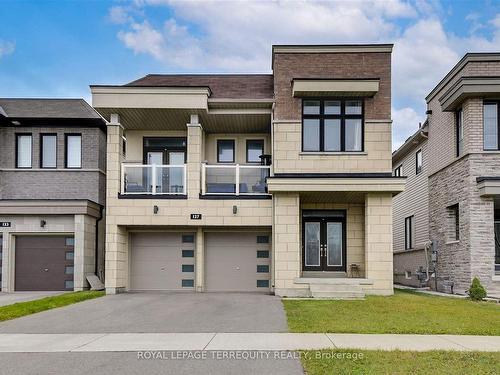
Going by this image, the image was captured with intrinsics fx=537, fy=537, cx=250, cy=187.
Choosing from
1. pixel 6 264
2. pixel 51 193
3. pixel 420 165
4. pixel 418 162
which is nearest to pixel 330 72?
pixel 420 165

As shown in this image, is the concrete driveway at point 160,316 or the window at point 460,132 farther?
the window at point 460,132

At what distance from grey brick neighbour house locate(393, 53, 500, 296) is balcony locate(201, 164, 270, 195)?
6849 mm

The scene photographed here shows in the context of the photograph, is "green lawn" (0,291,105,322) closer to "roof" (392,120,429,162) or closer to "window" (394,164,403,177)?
"roof" (392,120,429,162)

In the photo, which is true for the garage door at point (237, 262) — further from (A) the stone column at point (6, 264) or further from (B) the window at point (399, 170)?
(B) the window at point (399, 170)

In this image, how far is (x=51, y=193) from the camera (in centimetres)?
2100

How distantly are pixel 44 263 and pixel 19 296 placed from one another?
2.30m

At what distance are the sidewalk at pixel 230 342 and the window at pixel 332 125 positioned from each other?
29.3ft

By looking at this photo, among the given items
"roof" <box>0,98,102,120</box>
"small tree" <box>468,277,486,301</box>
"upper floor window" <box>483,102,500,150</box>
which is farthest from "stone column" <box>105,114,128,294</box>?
"upper floor window" <box>483,102,500,150</box>

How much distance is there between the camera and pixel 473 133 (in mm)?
17844

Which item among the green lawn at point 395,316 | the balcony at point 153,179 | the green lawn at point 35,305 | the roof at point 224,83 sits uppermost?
the roof at point 224,83

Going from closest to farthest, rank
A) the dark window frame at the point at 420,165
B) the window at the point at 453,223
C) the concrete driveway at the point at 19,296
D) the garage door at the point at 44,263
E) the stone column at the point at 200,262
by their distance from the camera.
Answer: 1. the concrete driveway at the point at 19,296
2. the stone column at the point at 200,262
3. the garage door at the point at 44,263
4. the window at the point at 453,223
5. the dark window frame at the point at 420,165

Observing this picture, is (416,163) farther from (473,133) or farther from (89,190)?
(89,190)

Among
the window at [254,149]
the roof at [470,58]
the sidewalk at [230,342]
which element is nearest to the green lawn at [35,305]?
the sidewalk at [230,342]

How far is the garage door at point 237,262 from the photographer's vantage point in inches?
760
